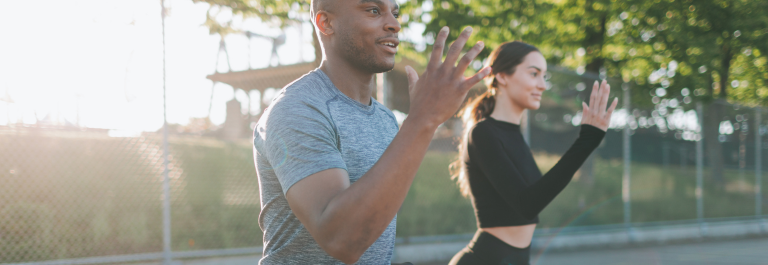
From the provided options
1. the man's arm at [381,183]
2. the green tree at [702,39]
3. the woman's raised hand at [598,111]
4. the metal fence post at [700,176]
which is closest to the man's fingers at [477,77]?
the man's arm at [381,183]

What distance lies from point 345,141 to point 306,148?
218 mm

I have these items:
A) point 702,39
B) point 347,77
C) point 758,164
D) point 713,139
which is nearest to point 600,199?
point 713,139

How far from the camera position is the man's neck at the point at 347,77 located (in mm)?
1629

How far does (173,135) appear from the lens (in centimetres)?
529

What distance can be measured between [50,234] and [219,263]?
1.65 m

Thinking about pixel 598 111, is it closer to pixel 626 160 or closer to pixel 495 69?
pixel 495 69

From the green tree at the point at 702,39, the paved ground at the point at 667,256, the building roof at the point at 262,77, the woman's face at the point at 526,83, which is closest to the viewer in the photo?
the woman's face at the point at 526,83

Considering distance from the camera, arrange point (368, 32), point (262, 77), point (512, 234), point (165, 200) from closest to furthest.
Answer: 1. point (368, 32)
2. point (512, 234)
3. point (165, 200)
4. point (262, 77)

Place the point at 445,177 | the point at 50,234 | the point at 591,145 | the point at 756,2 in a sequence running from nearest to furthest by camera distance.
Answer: the point at 591,145, the point at 50,234, the point at 445,177, the point at 756,2

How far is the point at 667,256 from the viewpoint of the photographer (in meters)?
8.46

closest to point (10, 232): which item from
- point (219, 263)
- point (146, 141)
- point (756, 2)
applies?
point (146, 141)

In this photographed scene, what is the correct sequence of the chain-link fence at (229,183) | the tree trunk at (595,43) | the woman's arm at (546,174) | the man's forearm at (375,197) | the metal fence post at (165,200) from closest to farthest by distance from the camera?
the man's forearm at (375,197) → the woman's arm at (546,174) → the metal fence post at (165,200) → the chain-link fence at (229,183) → the tree trunk at (595,43)

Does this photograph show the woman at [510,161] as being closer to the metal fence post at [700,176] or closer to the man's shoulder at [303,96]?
the man's shoulder at [303,96]

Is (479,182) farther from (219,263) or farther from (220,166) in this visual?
(220,166)
